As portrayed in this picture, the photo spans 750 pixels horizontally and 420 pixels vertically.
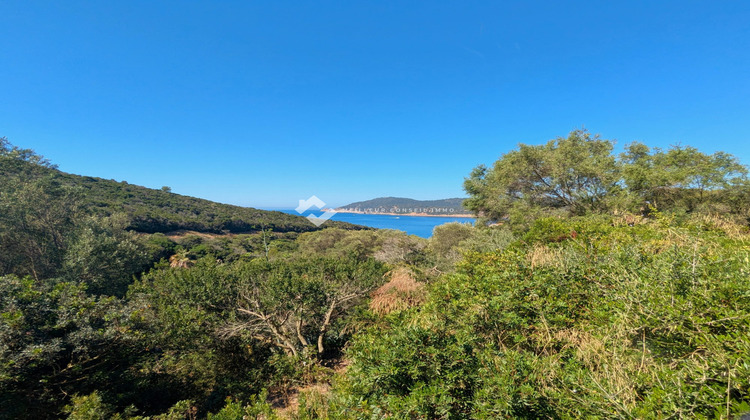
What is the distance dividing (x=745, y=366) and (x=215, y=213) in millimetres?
65013

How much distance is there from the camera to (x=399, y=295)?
21.1 feet

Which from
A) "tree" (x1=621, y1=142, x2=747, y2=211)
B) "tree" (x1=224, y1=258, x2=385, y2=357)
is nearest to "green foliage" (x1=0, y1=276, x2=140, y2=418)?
"tree" (x1=224, y1=258, x2=385, y2=357)

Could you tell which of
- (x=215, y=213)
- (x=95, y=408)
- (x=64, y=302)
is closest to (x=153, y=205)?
(x=215, y=213)

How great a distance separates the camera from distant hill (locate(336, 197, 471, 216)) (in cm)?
10506

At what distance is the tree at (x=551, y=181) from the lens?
43.1 ft

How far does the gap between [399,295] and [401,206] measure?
405ft

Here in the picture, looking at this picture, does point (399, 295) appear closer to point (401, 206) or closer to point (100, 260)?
point (100, 260)

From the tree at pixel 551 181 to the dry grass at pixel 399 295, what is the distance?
8.85 m

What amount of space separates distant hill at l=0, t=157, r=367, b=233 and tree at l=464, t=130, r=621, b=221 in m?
30.9

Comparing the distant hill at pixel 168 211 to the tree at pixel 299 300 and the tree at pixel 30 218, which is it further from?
the tree at pixel 299 300

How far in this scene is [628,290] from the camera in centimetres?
304

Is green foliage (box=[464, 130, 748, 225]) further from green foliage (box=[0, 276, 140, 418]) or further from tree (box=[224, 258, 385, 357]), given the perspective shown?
green foliage (box=[0, 276, 140, 418])

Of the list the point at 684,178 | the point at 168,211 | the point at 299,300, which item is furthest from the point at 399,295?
the point at 168,211

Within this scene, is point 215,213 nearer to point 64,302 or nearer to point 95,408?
point 64,302
